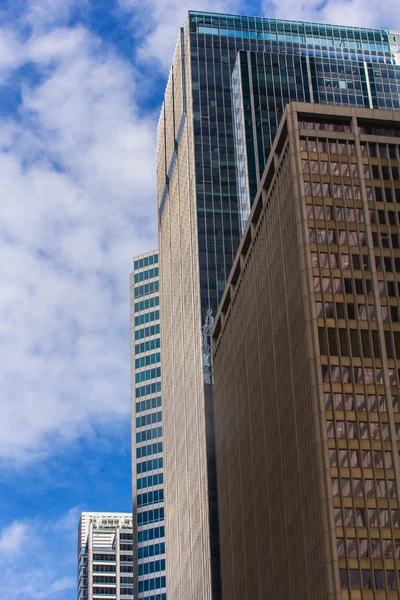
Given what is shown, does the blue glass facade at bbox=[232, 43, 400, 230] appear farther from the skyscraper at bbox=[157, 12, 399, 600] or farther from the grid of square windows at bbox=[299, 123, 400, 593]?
the grid of square windows at bbox=[299, 123, 400, 593]

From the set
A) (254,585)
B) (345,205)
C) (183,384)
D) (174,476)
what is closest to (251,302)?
(345,205)

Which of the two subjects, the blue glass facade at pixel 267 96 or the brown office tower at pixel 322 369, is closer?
the brown office tower at pixel 322 369

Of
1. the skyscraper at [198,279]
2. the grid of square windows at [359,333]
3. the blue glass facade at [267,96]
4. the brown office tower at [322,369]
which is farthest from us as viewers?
the blue glass facade at [267,96]

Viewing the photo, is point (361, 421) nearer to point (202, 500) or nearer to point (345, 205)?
point (345, 205)

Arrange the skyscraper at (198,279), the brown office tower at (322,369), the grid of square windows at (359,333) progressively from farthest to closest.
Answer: the skyscraper at (198,279)
the brown office tower at (322,369)
the grid of square windows at (359,333)

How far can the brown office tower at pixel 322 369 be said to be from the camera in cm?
10381

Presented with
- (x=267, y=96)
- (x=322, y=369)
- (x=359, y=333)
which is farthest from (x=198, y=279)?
(x=322, y=369)

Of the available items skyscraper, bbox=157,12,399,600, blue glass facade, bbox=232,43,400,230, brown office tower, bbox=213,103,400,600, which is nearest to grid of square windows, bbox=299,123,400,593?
brown office tower, bbox=213,103,400,600

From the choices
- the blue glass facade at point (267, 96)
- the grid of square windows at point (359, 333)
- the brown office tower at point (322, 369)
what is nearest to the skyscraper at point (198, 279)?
the blue glass facade at point (267, 96)

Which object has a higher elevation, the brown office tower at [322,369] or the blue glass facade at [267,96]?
the blue glass facade at [267,96]

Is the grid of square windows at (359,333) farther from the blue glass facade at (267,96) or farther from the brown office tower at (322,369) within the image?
the blue glass facade at (267,96)

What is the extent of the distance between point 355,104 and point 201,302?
50.0 m

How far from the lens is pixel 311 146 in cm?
12331

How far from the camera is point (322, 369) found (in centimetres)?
11038
